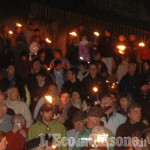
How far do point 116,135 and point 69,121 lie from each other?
1.45 metres

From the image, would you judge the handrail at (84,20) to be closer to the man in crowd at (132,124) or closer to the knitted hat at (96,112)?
the man in crowd at (132,124)

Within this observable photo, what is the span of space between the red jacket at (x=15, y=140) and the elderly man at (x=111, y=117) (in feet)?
5.36

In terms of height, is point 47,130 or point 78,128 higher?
point 78,128

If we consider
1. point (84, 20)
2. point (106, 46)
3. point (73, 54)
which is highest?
point (84, 20)

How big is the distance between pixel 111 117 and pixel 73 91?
5.51 ft

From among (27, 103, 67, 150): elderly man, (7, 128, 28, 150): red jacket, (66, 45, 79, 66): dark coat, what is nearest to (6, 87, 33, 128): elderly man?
(7, 128, 28, 150): red jacket

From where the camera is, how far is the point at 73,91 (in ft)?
39.1

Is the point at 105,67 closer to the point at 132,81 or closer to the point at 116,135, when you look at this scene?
the point at 132,81

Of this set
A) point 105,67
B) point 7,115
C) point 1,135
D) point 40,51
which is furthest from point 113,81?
point 1,135

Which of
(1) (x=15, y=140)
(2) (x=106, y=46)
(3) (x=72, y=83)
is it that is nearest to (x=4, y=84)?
(3) (x=72, y=83)

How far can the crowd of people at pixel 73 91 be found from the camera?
9594mm

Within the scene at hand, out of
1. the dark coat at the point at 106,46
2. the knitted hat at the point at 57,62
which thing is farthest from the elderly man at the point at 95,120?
the dark coat at the point at 106,46

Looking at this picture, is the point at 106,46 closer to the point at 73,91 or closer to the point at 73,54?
the point at 73,54

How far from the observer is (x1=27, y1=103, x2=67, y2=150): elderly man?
9414 millimetres
